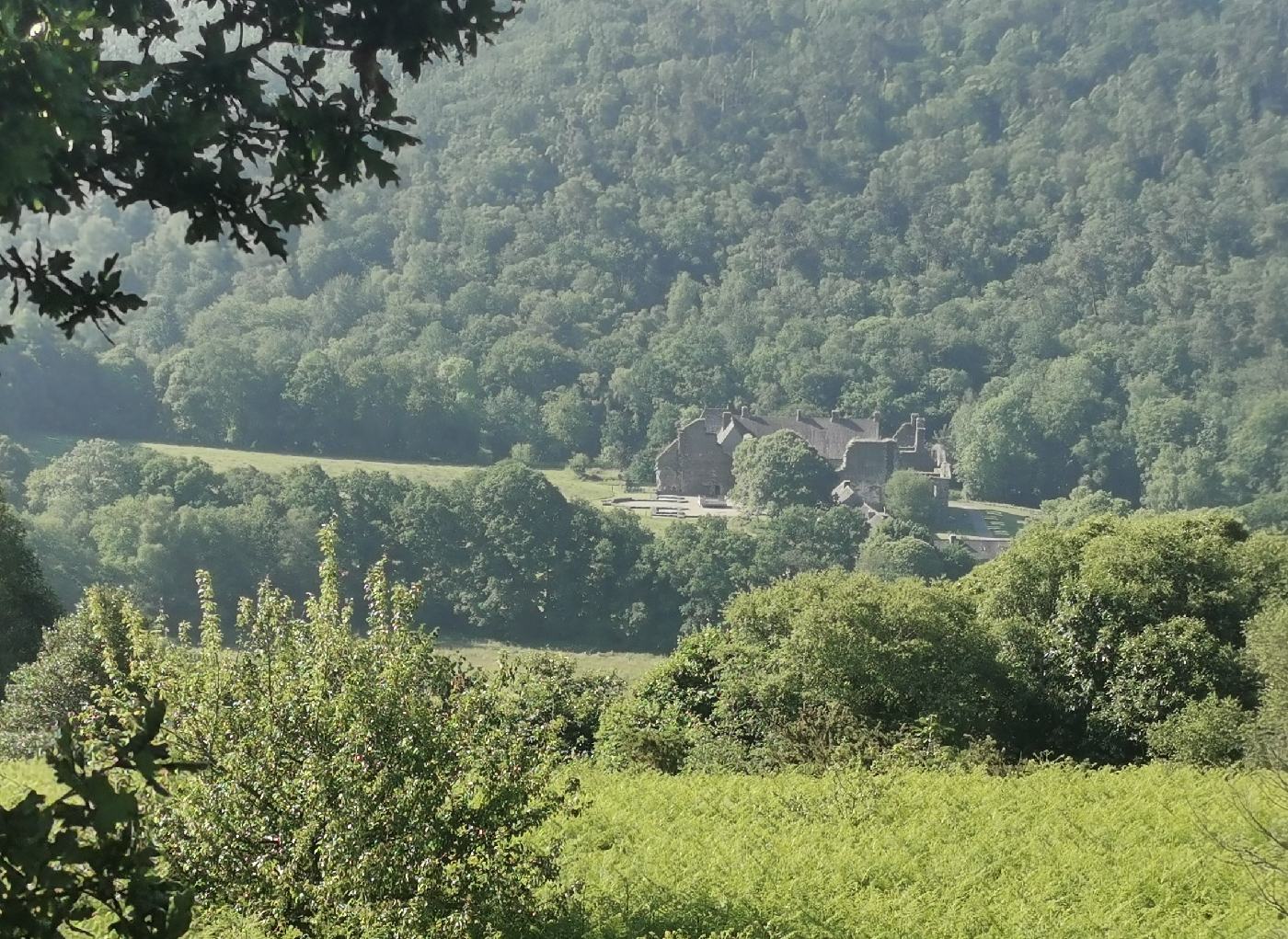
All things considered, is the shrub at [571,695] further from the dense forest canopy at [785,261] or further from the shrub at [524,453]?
the shrub at [524,453]

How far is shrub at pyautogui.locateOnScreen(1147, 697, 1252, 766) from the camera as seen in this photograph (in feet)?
50.1

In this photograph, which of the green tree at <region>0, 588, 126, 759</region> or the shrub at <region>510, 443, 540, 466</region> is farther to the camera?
the shrub at <region>510, 443, 540, 466</region>

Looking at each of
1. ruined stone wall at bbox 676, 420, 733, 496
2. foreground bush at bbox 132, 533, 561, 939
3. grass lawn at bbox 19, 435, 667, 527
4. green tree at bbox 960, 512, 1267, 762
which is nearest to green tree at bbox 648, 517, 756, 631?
grass lawn at bbox 19, 435, 667, 527

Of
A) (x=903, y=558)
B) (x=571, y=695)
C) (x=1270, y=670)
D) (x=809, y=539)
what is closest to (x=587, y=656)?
(x=903, y=558)

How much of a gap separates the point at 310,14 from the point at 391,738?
392 centimetres

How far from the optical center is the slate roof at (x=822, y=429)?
80875mm

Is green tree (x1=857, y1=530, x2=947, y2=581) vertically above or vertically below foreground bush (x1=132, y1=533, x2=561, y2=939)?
below

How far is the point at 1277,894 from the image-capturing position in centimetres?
791

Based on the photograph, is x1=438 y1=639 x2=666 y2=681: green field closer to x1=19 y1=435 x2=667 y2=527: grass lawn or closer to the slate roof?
x1=19 y1=435 x2=667 y2=527: grass lawn

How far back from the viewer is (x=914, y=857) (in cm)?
994

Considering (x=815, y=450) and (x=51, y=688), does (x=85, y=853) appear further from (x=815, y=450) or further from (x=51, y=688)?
(x=815, y=450)

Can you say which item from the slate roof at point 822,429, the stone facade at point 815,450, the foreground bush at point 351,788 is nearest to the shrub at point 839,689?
the foreground bush at point 351,788

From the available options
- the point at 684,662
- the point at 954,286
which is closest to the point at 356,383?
the point at 954,286

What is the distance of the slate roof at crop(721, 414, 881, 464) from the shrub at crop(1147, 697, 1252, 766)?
63.7 m
